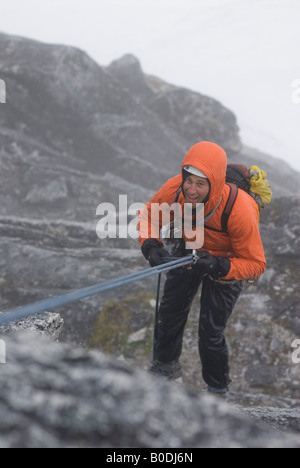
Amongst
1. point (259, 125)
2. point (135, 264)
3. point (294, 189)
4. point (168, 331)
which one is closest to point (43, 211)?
point (135, 264)

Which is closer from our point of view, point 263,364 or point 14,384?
point 14,384

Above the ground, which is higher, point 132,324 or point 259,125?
point 259,125

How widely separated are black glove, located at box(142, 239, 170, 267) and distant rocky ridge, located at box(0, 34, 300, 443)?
6.40ft

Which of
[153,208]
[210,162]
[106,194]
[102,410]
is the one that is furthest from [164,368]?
[106,194]

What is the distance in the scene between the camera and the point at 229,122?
2005 cm

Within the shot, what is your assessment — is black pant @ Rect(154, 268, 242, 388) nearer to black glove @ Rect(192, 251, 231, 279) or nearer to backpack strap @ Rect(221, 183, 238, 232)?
black glove @ Rect(192, 251, 231, 279)

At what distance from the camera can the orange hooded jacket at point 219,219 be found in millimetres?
3996

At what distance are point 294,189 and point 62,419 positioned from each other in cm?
2233

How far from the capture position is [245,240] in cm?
425

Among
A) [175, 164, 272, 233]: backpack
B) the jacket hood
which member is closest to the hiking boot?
[175, 164, 272, 233]: backpack

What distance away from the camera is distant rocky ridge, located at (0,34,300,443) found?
7012mm

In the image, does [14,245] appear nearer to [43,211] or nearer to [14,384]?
[43,211]

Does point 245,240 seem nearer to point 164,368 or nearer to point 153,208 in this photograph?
point 153,208

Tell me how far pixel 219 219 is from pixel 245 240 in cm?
38
